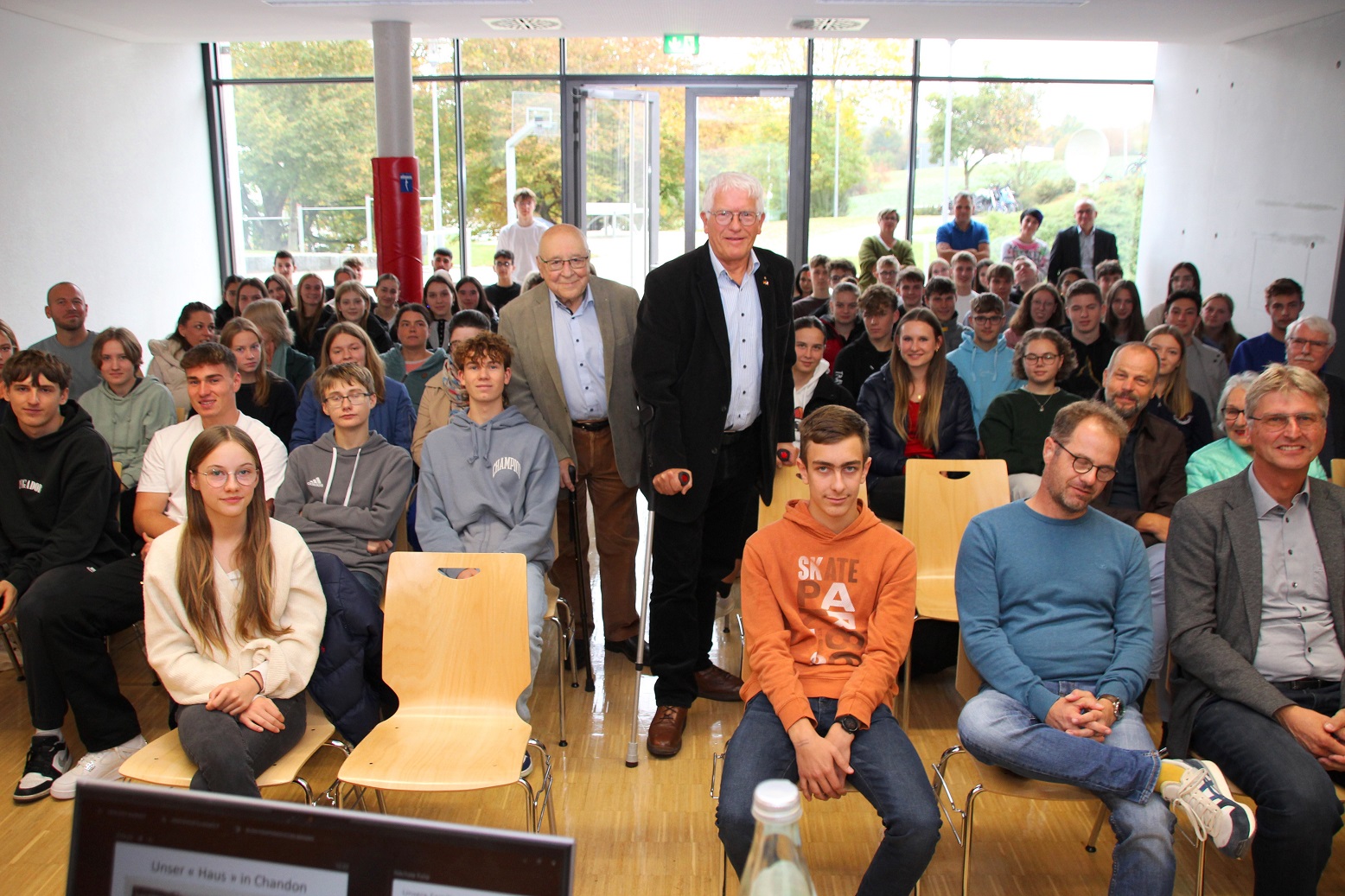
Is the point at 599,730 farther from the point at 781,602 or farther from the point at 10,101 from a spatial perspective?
the point at 10,101

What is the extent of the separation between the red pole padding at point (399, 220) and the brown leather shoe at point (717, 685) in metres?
5.18

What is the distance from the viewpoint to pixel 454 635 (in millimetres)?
2461

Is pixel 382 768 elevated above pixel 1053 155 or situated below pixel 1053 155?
below

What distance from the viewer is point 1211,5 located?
673 cm

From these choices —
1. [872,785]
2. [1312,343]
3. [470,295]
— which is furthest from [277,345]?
[1312,343]

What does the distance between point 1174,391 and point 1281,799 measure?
2.03m

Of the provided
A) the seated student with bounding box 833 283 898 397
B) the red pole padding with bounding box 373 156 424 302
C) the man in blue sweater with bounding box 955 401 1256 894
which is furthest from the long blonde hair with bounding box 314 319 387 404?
the red pole padding with bounding box 373 156 424 302

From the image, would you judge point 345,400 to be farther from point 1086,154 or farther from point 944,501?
point 1086,154

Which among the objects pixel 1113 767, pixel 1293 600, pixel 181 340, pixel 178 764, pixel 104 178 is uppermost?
pixel 104 178

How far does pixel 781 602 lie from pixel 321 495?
1.63m

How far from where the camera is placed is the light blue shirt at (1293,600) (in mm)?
2285

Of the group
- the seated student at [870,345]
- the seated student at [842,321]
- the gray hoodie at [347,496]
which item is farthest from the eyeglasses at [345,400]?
the seated student at [842,321]

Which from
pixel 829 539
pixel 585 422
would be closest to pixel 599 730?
pixel 585 422

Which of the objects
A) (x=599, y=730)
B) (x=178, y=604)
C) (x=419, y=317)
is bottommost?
(x=599, y=730)
